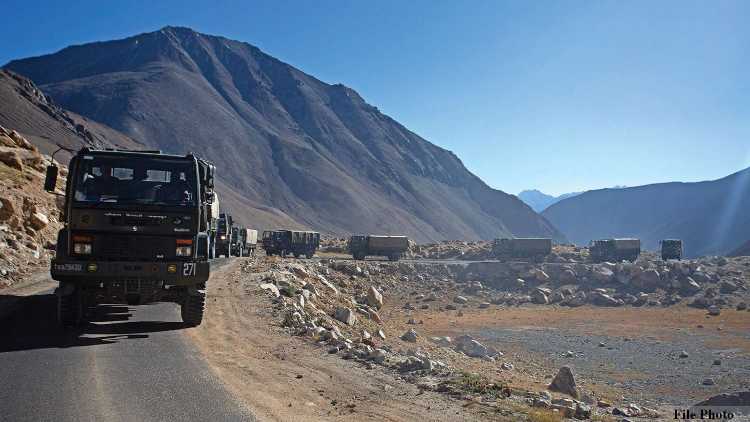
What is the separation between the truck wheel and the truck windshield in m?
2.26

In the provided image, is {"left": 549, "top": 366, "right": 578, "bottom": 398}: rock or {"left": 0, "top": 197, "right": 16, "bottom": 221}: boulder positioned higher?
{"left": 0, "top": 197, "right": 16, "bottom": 221}: boulder

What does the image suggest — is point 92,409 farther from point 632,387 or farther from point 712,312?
point 712,312

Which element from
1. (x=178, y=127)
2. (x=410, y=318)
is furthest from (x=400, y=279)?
(x=178, y=127)

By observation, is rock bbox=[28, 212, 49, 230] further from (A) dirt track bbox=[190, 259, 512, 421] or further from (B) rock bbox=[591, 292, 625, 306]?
(B) rock bbox=[591, 292, 625, 306]

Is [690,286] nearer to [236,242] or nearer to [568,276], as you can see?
[568,276]

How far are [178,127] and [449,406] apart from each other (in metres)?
169

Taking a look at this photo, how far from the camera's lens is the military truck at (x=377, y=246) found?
55125mm

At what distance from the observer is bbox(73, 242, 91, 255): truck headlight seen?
36.6 feet

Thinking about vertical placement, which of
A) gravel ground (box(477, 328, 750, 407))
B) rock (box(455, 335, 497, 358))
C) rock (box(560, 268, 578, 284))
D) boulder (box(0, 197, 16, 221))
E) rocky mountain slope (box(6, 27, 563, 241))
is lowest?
gravel ground (box(477, 328, 750, 407))

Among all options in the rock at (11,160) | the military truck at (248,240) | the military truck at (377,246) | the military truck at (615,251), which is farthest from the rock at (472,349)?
the military truck at (615,251)

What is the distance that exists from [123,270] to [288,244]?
136ft

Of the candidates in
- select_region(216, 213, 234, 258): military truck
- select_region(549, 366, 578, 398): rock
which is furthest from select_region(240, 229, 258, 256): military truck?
select_region(549, 366, 578, 398): rock

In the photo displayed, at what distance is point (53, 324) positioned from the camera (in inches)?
499

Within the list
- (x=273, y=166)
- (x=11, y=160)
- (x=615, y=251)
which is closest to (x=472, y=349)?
(x=11, y=160)
